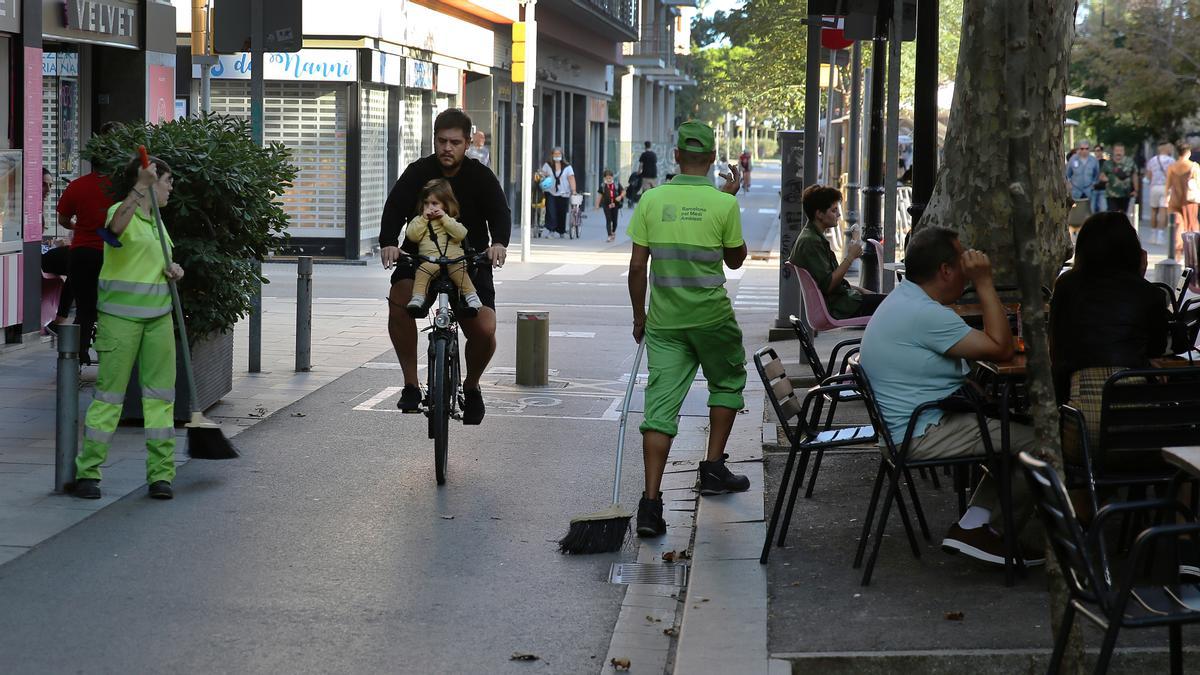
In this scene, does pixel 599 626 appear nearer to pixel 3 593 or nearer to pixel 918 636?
pixel 918 636

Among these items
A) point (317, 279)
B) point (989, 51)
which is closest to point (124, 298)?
point (989, 51)

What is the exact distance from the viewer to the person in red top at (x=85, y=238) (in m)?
11.0

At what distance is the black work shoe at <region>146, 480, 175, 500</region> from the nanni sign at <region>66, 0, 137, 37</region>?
795 centimetres

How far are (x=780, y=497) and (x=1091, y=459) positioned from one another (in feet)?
3.91

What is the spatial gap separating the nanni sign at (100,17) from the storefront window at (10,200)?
5.51 feet

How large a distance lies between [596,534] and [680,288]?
1.15 metres

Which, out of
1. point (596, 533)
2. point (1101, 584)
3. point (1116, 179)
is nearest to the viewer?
point (1101, 584)

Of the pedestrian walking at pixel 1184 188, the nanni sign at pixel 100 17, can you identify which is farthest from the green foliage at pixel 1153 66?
the nanni sign at pixel 100 17

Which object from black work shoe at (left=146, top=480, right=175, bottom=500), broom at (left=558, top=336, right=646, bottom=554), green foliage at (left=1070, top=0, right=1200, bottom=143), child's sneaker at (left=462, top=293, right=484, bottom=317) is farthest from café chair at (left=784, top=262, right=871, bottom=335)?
green foliage at (left=1070, top=0, right=1200, bottom=143)

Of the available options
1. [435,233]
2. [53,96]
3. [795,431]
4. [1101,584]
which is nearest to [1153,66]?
[53,96]

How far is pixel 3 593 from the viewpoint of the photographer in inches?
238

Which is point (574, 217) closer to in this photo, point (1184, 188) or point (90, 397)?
point (1184, 188)

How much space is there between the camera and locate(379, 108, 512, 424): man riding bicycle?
8.72 metres

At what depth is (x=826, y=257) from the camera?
11.2 metres
